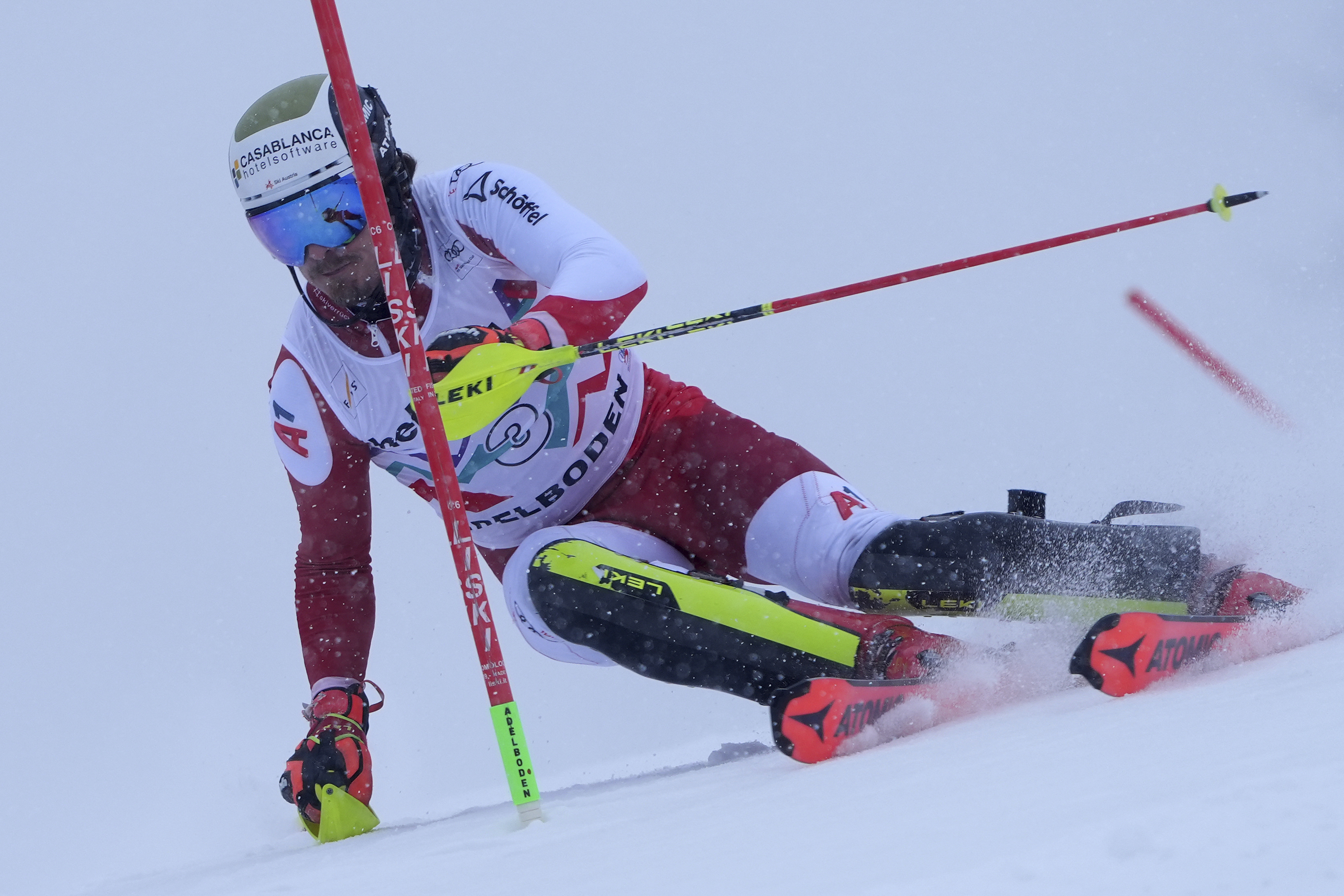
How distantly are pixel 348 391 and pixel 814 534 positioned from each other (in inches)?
35.0

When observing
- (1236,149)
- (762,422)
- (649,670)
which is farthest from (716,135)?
(649,670)

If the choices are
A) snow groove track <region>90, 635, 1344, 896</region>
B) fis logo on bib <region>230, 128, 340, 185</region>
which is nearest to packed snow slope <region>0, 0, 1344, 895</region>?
snow groove track <region>90, 635, 1344, 896</region>

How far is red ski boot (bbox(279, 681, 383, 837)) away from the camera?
6.27 feet

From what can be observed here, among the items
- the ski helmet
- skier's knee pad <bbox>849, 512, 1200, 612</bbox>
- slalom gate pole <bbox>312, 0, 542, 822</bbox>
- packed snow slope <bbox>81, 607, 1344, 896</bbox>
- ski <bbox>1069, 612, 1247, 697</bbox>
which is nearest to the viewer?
packed snow slope <bbox>81, 607, 1344, 896</bbox>

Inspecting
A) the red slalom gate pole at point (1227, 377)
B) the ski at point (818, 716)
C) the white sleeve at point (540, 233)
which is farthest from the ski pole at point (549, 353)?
the red slalom gate pole at point (1227, 377)

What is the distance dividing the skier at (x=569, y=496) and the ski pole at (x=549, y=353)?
3 centimetres

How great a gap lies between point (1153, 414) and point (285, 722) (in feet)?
13.7

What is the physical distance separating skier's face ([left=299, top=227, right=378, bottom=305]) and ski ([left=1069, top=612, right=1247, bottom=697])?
1275 millimetres

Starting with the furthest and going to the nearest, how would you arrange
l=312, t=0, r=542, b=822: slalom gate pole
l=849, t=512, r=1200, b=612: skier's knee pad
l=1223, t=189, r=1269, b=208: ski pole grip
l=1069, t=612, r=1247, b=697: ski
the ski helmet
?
1. the ski helmet
2. l=849, t=512, r=1200, b=612: skier's knee pad
3. l=312, t=0, r=542, b=822: slalom gate pole
4. l=1223, t=189, r=1269, b=208: ski pole grip
5. l=1069, t=612, r=1247, b=697: ski

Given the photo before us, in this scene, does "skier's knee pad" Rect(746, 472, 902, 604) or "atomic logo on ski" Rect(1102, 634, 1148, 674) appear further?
"skier's knee pad" Rect(746, 472, 902, 604)

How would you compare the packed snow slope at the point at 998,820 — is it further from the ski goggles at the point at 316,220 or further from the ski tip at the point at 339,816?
the ski goggles at the point at 316,220

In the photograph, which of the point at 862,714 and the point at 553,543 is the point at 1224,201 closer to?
the point at 862,714

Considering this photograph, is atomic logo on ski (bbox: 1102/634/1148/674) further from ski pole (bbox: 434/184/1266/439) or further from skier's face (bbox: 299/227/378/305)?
skier's face (bbox: 299/227/378/305)

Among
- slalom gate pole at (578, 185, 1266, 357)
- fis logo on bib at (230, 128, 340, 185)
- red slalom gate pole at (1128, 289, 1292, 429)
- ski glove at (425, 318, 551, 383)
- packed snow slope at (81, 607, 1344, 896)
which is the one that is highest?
fis logo on bib at (230, 128, 340, 185)
